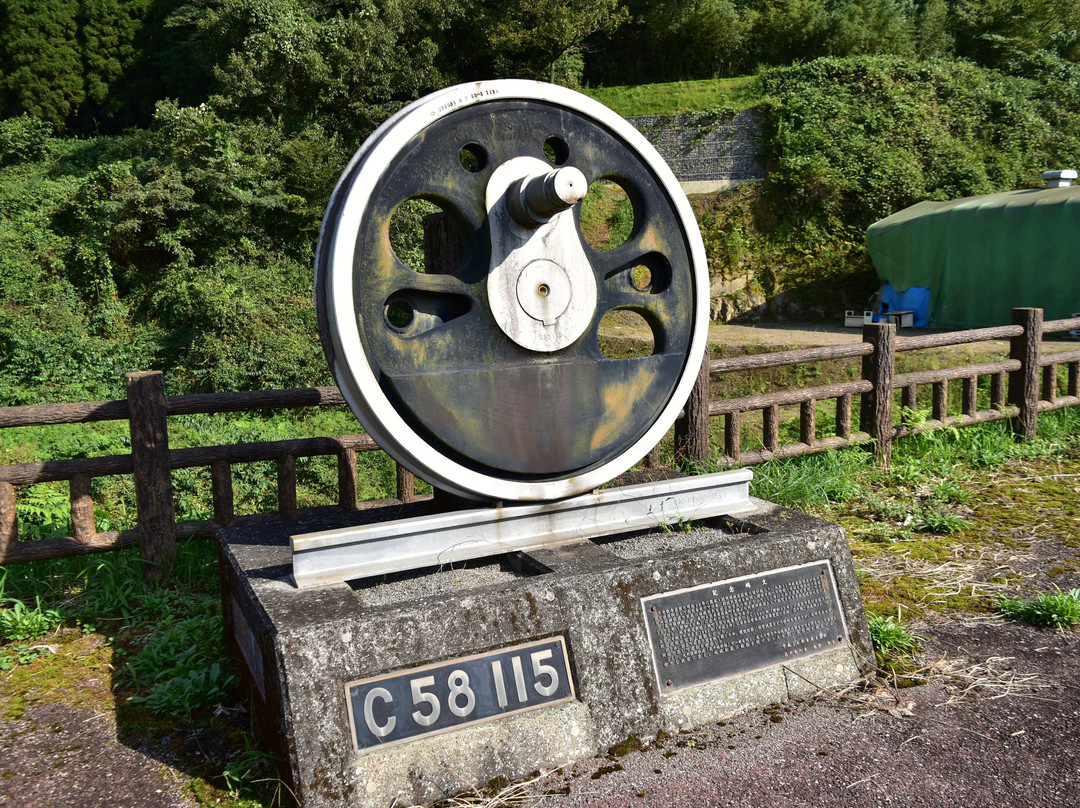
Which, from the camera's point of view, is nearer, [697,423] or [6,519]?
[6,519]

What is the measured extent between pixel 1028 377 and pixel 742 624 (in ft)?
A: 18.2

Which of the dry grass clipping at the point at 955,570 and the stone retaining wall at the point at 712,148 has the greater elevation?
the stone retaining wall at the point at 712,148

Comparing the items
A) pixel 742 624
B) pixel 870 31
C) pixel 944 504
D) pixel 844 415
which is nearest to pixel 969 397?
pixel 844 415

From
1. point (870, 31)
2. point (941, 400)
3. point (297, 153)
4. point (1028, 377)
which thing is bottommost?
point (941, 400)

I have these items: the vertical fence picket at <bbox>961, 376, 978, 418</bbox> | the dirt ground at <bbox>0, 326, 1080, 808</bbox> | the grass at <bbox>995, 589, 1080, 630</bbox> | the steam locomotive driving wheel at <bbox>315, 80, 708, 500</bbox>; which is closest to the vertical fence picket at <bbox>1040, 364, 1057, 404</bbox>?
the vertical fence picket at <bbox>961, 376, 978, 418</bbox>

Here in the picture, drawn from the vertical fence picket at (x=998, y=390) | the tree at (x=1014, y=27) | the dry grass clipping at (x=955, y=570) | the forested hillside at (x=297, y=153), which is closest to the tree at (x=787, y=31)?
the forested hillside at (x=297, y=153)

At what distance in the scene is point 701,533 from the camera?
3.46 meters

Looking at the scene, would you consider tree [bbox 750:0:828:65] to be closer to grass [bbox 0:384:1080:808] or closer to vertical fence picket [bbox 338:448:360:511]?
grass [bbox 0:384:1080:808]

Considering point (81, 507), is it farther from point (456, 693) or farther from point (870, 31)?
point (870, 31)

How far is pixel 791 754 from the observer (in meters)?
2.77

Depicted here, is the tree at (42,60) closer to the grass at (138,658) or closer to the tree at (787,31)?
the tree at (787,31)

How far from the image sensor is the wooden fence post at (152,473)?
409 centimetres

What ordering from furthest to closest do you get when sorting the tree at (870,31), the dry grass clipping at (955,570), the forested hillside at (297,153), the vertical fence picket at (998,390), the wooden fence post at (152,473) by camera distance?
the tree at (870,31), the forested hillside at (297,153), the vertical fence picket at (998,390), the dry grass clipping at (955,570), the wooden fence post at (152,473)

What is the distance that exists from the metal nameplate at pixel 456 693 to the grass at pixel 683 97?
20.3 m
